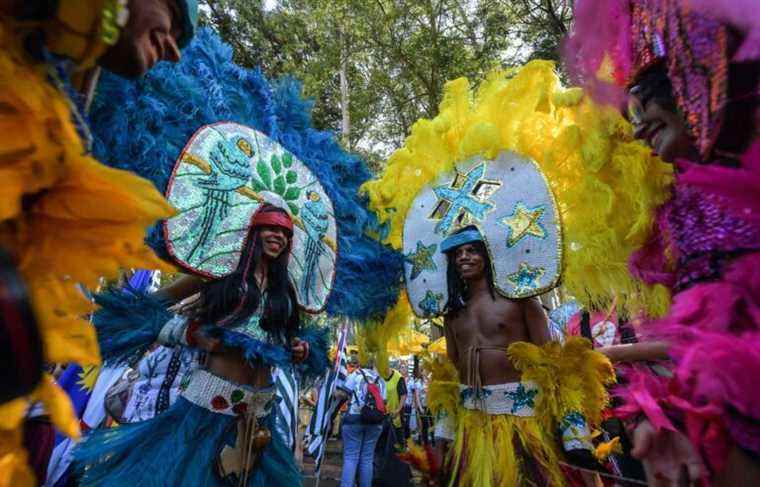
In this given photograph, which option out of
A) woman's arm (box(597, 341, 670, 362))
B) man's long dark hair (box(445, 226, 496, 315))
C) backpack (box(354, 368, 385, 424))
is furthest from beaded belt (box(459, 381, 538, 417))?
backpack (box(354, 368, 385, 424))

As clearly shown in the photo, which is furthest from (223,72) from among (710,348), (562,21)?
(562,21)

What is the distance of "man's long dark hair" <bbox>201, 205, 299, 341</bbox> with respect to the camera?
99.3 inches

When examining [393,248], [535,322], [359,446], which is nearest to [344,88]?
[359,446]

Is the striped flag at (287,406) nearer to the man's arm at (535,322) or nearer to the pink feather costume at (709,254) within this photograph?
the man's arm at (535,322)

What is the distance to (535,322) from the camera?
9.75 feet

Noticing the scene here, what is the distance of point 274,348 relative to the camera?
246cm

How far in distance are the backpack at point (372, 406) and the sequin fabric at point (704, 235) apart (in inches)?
221

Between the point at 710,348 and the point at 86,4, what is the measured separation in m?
1.32

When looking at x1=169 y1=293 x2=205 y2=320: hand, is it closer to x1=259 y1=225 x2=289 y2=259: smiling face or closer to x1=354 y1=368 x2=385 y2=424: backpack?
x1=259 y1=225 x2=289 y2=259: smiling face

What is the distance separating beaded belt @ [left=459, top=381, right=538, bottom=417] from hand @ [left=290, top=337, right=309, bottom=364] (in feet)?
3.11

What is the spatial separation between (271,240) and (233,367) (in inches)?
25.4

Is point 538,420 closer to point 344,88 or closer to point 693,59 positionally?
point 693,59

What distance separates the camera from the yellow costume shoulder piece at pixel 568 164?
2.13m

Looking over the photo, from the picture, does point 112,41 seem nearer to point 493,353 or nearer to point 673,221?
point 673,221
